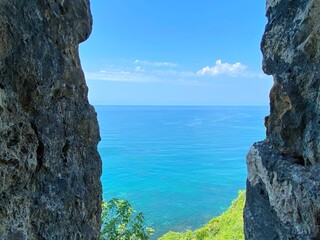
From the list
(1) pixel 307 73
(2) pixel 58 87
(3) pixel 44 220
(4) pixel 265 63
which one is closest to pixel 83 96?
(2) pixel 58 87

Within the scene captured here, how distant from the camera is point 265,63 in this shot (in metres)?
5.17

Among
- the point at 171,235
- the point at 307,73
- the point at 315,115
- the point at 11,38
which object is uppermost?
the point at 11,38

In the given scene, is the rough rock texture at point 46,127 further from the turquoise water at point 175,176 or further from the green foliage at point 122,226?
the turquoise water at point 175,176

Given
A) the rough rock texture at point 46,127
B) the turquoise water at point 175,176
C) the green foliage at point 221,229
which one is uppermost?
the turquoise water at point 175,176

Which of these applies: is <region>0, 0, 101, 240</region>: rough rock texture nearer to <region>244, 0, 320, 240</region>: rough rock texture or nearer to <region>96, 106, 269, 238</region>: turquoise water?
<region>244, 0, 320, 240</region>: rough rock texture

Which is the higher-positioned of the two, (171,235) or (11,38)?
(11,38)

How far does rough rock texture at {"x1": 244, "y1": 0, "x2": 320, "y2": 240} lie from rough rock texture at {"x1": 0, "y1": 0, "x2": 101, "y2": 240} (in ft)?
9.89

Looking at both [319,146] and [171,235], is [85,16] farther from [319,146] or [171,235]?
[171,235]

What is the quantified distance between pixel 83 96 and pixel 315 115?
152 inches

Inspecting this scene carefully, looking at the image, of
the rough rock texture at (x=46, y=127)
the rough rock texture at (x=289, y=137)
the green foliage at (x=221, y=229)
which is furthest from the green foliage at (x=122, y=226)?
the green foliage at (x=221, y=229)

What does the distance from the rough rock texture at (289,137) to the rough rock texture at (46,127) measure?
119 inches

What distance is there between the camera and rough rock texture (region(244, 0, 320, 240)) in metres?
3.96

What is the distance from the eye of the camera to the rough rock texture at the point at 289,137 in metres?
3.96

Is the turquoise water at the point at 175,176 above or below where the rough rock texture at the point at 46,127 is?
above
